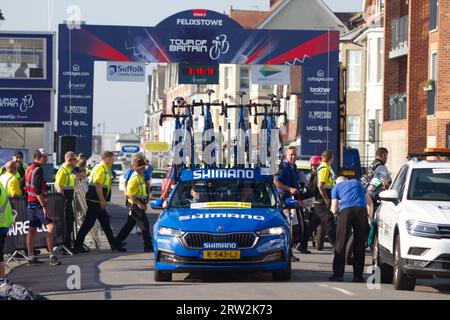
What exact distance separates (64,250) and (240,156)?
3886 millimetres

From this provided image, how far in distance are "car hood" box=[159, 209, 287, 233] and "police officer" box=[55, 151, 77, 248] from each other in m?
6.20

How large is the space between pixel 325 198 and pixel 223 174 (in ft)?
17.1

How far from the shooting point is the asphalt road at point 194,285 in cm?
1475

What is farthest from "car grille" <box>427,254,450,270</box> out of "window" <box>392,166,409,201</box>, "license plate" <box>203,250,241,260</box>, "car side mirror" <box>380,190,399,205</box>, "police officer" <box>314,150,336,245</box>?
"police officer" <box>314,150,336,245</box>

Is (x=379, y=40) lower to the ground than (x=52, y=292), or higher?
higher

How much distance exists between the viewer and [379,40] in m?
57.2

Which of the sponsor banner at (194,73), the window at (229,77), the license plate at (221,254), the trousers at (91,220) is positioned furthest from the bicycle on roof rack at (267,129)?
the window at (229,77)

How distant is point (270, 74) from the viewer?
39.0 meters

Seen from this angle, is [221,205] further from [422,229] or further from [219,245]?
[422,229]

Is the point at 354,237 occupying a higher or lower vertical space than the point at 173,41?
lower

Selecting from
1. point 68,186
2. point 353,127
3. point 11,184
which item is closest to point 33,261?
point 11,184
